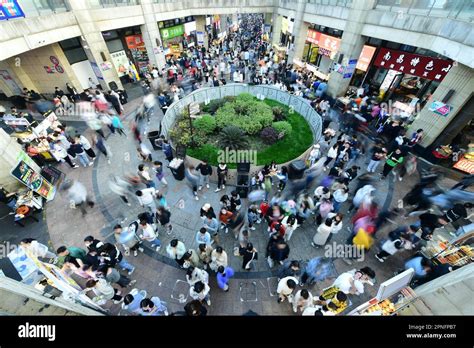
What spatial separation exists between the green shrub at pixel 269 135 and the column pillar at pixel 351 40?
822 cm

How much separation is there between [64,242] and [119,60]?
18.1m

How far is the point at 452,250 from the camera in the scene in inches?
252

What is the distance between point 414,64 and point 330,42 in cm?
690

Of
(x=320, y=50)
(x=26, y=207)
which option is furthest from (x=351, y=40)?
(x=26, y=207)

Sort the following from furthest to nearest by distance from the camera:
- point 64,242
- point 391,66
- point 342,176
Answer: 1. point 391,66
2. point 342,176
3. point 64,242

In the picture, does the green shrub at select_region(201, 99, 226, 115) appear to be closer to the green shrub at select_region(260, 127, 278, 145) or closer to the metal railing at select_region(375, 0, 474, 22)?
the green shrub at select_region(260, 127, 278, 145)

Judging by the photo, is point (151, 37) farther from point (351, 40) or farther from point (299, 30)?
point (351, 40)

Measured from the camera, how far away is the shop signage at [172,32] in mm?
21562

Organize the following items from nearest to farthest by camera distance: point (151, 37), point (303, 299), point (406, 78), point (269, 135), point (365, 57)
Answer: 1. point (303, 299)
2. point (269, 135)
3. point (406, 78)
4. point (365, 57)
5. point (151, 37)

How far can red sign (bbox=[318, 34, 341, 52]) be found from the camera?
54.9 feet

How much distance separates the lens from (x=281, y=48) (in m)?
23.8

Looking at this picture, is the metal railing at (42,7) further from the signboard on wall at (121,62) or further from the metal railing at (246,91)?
the metal railing at (246,91)
